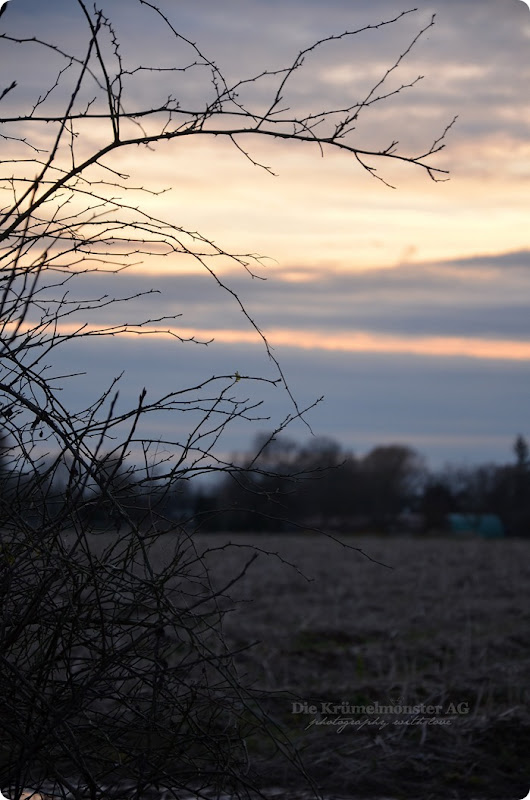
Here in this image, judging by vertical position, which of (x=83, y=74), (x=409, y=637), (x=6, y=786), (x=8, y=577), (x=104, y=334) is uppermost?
(x=83, y=74)

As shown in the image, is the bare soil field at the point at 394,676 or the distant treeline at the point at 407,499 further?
the distant treeline at the point at 407,499

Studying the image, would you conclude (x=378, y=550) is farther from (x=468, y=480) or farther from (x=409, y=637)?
(x=468, y=480)

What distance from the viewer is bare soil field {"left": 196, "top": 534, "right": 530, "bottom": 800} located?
5.47 m

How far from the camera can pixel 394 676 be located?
7945 millimetres

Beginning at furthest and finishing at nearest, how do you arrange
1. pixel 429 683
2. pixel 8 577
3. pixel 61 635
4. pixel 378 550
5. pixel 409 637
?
pixel 378 550 < pixel 409 637 < pixel 429 683 < pixel 61 635 < pixel 8 577

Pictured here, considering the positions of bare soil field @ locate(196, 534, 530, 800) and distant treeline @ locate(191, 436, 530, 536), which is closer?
bare soil field @ locate(196, 534, 530, 800)

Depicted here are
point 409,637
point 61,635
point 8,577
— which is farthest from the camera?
point 409,637

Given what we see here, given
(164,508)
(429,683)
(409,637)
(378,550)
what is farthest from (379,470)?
(164,508)

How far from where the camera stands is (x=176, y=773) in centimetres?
277

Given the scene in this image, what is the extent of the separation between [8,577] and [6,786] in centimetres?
74

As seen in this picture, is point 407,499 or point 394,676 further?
point 407,499

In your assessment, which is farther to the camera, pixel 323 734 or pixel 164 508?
pixel 323 734

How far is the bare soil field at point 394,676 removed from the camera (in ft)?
17.9

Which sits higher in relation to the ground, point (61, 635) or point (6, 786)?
point (61, 635)
